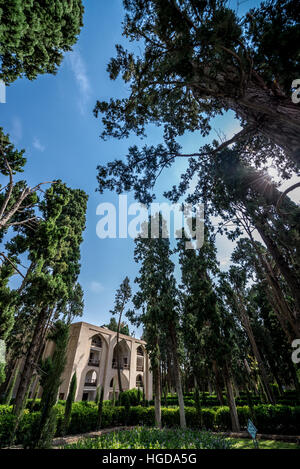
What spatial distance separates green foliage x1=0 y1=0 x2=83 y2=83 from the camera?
20.3ft

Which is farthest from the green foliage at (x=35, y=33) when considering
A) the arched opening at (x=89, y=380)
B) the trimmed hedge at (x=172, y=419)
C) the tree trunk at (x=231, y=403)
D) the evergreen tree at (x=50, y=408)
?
the arched opening at (x=89, y=380)

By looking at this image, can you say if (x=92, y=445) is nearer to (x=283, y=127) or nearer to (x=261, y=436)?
(x=261, y=436)

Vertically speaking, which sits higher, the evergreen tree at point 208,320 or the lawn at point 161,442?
the evergreen tree at point 208,320

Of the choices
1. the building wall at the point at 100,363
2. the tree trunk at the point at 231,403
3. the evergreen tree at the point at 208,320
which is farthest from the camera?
the building wall at the point at 100,363

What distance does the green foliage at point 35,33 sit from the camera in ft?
20.3

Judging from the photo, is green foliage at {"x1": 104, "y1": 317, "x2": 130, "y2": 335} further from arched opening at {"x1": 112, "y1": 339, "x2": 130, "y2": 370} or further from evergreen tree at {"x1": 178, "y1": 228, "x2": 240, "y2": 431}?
evergreen tree at {"x1": 178, "y1": 228, "x2": 240, "y2": 431}

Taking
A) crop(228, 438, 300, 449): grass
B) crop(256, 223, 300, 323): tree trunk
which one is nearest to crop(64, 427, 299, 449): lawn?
crop(228, 438, 300, 449): grass

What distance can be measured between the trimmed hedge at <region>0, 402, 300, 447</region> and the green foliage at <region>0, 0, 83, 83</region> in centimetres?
1391

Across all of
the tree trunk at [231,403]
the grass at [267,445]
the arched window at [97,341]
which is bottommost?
the grass at [267,445]

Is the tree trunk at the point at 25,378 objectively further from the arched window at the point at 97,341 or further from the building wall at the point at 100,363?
the arched window at the point at 97,341

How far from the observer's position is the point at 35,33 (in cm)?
761

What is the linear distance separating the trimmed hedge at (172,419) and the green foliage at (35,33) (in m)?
13.9

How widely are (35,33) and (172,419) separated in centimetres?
2342

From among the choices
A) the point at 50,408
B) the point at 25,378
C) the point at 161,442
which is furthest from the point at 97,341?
the point at 50,408
